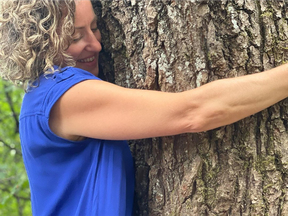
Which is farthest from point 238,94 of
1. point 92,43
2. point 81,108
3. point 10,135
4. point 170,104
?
point 10,135

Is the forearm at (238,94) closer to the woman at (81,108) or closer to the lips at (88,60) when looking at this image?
the woman at (81,108)

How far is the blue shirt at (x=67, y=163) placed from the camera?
1.49 metres

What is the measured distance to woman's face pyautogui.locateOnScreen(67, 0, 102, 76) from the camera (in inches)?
67.6

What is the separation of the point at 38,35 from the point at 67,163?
68 centimetres

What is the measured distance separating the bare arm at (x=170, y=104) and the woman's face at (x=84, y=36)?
0.46 meters

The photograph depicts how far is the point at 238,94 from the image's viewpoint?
4.33 ft

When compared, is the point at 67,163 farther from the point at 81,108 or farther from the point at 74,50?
the point at 74,50

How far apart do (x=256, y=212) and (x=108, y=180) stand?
2.46ft

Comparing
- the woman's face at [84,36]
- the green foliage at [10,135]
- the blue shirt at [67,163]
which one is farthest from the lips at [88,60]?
the green foliage at [10,135]

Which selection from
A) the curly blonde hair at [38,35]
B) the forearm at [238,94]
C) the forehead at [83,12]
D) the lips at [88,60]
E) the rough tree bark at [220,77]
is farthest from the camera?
the lips at [88,60]

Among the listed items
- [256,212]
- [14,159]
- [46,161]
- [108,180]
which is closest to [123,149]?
[108,180]

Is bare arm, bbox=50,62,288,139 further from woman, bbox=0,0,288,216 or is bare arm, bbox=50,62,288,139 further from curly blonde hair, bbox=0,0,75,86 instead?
curly blonde hair, bbox=0,0,75,86

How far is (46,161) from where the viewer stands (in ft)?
5.39

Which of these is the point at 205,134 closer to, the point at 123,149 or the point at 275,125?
the point at 275,125
